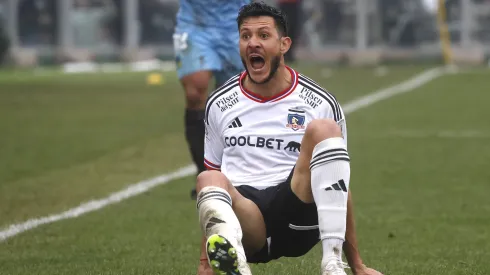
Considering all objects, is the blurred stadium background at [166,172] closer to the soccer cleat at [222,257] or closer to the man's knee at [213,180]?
the man's knee at [213,180]

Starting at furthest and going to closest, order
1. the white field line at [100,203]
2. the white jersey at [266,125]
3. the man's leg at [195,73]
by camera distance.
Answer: the man's leg at [195,73] < the white field line at [100,203] < the white jersey at [266,125]

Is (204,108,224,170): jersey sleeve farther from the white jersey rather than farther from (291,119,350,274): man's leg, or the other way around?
(291,119,350,274): man's leg

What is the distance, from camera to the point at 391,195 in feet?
31.4

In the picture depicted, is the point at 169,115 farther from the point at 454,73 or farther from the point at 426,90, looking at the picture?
the point at 454,73

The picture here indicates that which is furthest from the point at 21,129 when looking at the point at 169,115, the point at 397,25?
the point at 397,25

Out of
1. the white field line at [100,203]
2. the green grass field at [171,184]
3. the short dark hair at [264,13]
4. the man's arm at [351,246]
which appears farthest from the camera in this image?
the white field line at [100,203]

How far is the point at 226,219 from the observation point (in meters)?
5.11

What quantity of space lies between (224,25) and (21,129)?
6.28 m

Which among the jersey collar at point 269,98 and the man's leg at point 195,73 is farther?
the man's leg at point 195,73

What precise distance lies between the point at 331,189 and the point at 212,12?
468cm

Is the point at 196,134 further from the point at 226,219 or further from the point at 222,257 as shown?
the point at 222,257

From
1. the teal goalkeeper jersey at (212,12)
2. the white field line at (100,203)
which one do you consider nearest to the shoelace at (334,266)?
Answer: the white field line at (100,203)

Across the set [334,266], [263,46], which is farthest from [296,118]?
[334,266]

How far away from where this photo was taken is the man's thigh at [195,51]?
31.4 ft
